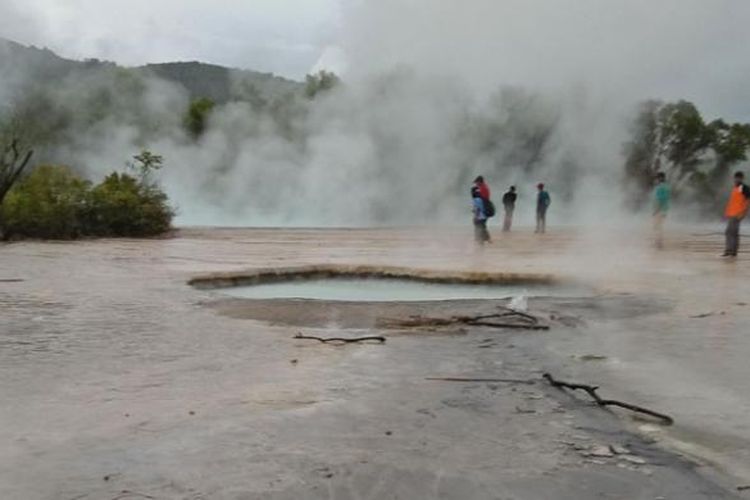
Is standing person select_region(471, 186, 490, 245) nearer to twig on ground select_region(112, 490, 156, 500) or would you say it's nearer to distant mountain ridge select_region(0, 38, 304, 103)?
twig on ground select_region(112, 490, 156, 500)

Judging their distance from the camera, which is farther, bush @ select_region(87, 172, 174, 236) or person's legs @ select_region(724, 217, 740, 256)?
bush @ select_region(87, 172, 174, 236)


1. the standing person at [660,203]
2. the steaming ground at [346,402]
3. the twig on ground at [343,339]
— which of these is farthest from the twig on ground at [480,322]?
the standing person at [660,203]

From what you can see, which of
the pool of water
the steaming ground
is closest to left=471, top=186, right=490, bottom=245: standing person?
the pool of water

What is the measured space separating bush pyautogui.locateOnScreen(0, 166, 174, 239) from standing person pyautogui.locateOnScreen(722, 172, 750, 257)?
13.5 metres

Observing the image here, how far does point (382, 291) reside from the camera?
Result: 11500 millimetres

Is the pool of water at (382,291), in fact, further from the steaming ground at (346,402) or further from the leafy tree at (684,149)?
the leafy tree at (684,149)

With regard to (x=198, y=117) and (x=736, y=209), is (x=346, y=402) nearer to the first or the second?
(x=736, y=209)

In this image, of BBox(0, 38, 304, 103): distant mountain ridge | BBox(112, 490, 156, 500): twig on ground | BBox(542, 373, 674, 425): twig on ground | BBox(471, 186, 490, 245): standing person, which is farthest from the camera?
BBox(0, 38, 304, 103): distant mountain ridge

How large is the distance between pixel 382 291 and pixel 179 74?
40064 millimetres

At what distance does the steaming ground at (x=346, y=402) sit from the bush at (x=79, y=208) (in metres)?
11.3

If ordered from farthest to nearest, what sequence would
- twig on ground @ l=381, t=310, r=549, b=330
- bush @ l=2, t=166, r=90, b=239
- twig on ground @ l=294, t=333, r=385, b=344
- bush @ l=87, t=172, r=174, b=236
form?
bush @ l=87, t=172, r=174, b=236 < bush @ l=2, t=166, r=90, b=239 < twig on ground @ l=381, t=310, r=549, b=330 < twig on ground @ l=294, t=333, r=385, b=344

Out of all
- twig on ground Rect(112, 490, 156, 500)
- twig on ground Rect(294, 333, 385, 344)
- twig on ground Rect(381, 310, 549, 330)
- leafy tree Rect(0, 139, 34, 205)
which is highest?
leafy tree Rect(0, 139, 34, 205)

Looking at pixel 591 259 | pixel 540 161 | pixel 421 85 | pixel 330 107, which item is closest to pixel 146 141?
pixel 330 107

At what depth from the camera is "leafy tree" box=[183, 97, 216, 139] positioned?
34812mm
